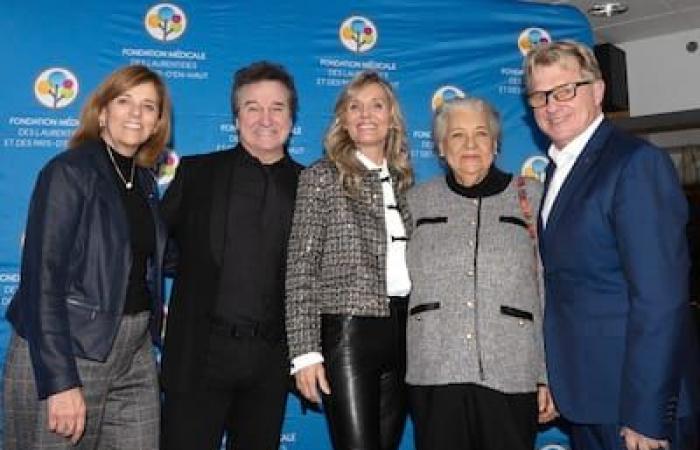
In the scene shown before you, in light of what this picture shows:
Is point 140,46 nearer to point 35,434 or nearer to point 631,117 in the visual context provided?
point 35,434

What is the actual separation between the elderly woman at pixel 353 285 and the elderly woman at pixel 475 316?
0.08 meters

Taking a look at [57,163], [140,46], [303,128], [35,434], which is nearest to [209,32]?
[140,46]

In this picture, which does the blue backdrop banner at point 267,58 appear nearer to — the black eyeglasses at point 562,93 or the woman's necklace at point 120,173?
the woman's necklace at point 120,173

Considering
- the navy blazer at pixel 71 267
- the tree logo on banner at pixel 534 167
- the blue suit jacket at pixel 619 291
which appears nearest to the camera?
the blue suit jacket at pixel 619 291

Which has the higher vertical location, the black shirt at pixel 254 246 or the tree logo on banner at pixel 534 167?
the tree logo on banner at pixel 534 167

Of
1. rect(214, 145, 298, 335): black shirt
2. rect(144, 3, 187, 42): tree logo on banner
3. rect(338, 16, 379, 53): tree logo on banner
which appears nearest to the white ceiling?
rect(338, 16, 379, 53): tree logo on banner

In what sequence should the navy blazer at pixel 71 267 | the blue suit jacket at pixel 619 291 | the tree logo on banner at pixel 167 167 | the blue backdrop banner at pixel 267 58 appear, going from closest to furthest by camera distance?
the blue suit jacket at pixel 619 291 → the navy blazer at pixel 71 267 → the blue backdrop banner at pixel 267 58 → the tree logo on banner at pixel 167 167

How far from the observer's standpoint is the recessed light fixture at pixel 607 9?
473 cm

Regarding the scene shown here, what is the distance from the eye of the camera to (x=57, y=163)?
1.89 metres

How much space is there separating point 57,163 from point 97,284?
14.2 inches

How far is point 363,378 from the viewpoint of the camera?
2.02 metres

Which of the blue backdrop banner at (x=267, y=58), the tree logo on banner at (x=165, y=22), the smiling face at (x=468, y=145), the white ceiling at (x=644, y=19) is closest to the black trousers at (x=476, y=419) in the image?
the smiling face at (x=468, y=145)

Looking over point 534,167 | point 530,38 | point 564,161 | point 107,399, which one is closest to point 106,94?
point 107,399

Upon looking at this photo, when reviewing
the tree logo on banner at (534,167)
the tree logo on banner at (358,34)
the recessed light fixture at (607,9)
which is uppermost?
the recessed light fixture at (607,9)
